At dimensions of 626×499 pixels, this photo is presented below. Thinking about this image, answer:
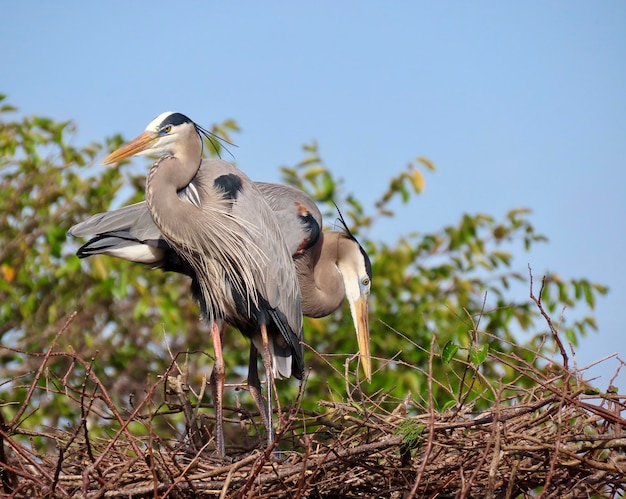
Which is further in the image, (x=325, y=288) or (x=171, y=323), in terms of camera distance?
(x=171, y=323)

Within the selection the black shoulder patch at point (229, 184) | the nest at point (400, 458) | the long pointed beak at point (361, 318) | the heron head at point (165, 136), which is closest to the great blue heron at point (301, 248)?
the long pointed beak at point (361, 318)

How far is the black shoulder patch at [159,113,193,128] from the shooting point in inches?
149

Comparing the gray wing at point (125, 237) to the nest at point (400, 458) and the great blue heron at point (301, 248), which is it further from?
the nest at point (400, 458)

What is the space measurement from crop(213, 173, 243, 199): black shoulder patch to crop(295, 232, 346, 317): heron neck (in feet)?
2.38

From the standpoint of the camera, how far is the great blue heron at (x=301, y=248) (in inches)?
159

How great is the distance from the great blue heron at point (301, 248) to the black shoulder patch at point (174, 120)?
0.29m

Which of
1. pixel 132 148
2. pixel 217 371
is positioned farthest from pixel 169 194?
pixel 217 371

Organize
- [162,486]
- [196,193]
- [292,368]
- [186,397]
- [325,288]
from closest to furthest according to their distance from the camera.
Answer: [162,486] → [186,397] → [196,193] → [292,368] → [325,288]

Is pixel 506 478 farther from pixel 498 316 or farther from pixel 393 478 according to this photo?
pixel 498 316

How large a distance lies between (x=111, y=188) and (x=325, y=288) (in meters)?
1.81

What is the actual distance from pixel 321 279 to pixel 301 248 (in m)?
0.37

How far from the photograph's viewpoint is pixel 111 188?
5.88m

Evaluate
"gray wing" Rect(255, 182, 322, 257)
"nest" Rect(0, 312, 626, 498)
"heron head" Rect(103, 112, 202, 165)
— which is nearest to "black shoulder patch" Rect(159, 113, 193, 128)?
"heron head" Rect(103, 112, 202, 165)

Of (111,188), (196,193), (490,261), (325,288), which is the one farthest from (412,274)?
(196,193)
